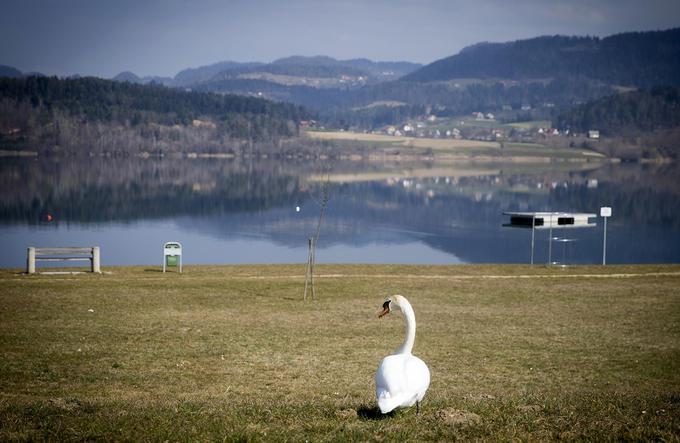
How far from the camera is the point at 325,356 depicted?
15914mm

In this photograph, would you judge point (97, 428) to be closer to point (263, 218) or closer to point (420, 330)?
point (420, 330)

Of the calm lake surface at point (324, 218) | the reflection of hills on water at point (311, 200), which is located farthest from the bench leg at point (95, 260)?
the reflection of hills on water at point (311, 200)

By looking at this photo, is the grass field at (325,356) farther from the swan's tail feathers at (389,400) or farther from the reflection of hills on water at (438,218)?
the reflection of hills on water at (438,218)

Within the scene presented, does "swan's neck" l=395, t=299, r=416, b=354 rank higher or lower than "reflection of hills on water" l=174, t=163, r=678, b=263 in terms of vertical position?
higher

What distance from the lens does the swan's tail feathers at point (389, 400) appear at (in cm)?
912

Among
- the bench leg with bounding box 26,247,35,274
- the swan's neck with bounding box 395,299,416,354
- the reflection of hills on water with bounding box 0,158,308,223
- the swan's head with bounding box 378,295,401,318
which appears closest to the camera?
the swan's head with bounding box 378,295,401,318

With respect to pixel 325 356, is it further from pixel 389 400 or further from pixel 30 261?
pixel 30 261

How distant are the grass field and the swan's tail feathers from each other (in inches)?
11.0

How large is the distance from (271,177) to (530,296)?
11687 cm

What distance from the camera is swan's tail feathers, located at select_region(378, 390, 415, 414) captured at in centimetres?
912

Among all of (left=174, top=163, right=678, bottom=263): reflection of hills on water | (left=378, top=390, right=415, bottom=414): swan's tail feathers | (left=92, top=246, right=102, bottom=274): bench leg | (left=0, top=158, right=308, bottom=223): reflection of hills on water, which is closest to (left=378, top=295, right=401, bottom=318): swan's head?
(left=378, top=390, right=415, bottom=414): swan's tail feathers

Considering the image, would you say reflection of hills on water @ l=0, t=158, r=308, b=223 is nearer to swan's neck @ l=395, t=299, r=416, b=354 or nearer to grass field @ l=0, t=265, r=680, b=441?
grass field @ l=0, t=265, r=680, b=441

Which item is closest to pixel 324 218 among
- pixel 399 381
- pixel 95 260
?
pixel 95 260

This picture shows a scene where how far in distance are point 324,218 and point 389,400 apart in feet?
222
